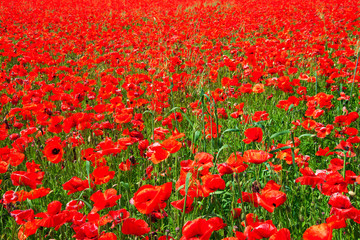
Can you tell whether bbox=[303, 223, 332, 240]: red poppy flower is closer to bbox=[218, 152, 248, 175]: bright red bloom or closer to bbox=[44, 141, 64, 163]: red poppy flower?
bbox=[218, 152, 248, 175]: bright red bloom

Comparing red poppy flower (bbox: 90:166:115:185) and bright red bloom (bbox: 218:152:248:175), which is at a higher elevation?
bright red bloom (bbox: 218:152:248:175)

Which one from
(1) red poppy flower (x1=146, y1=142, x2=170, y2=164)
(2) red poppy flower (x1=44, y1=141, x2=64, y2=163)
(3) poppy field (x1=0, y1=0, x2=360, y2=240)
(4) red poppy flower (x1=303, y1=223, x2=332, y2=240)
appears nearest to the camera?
(4) red poppy flower (x1=303, y1=223, x2=332, y2=240)

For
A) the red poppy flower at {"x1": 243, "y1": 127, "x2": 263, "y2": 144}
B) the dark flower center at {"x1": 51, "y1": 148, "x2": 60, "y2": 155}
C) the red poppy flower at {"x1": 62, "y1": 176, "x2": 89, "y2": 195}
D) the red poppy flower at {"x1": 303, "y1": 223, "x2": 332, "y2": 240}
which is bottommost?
the dark flower center at {"x1": 51, "y1": 148, "x2": 60, "y2": 155}

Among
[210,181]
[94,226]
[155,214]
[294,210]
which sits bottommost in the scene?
[294,210]

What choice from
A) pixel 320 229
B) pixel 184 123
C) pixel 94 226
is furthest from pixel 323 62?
pixel 94 226

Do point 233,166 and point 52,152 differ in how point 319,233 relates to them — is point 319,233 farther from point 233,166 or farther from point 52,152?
point 52,152

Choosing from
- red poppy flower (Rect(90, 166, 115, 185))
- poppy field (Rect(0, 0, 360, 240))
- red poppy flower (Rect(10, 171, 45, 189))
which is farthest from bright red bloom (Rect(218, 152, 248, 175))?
red poppy flower (Rect(10, 171, 45, 189))

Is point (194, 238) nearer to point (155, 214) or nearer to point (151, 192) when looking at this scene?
point (151, 192)

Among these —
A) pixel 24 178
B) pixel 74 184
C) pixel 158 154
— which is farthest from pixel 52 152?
pixel 158 154

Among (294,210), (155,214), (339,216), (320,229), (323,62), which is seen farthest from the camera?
(323,62)

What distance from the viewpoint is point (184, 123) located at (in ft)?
10.3

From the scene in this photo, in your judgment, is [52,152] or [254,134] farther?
[52,152]

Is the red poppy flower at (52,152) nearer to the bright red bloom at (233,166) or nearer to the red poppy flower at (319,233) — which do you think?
the bright red bloom at (233,166)

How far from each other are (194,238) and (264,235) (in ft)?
0.80
